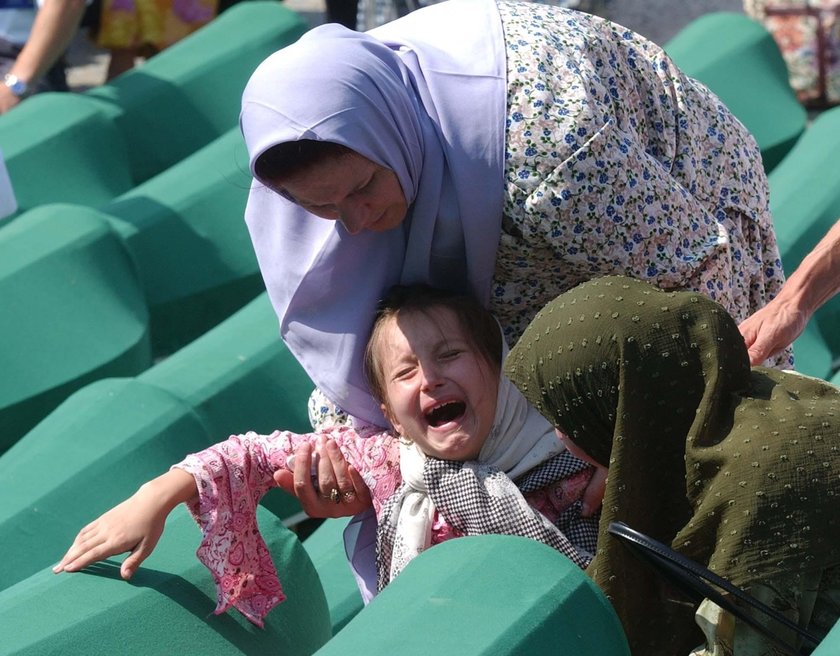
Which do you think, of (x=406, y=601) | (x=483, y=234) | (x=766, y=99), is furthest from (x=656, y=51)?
(x=766, y=99)

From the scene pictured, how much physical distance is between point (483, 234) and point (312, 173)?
26cm

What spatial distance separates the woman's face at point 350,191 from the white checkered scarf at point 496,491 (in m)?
0.29

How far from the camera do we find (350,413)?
2285 mm

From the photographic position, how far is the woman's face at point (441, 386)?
2078 millimetres

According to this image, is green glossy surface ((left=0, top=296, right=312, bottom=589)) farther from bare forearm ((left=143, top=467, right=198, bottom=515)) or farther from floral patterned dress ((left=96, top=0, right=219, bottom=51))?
floral patterned dress ((left=96, top=0, right=219, bottom=51))

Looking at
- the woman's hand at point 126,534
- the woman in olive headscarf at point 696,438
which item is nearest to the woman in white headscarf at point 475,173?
the woman's hand at point 126,534

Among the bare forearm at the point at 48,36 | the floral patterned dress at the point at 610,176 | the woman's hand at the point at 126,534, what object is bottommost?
the bare forearm at the point at 48,36

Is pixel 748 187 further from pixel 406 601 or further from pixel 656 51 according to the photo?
pixel 406 601

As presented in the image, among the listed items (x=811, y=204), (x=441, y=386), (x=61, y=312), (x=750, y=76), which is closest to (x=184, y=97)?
(x=61, y=312)

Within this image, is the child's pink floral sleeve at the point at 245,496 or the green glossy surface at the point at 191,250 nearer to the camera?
the child's pink floral sleeve at the point at 245,496

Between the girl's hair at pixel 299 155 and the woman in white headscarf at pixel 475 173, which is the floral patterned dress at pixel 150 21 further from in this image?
the girl's hair at pixel 299 155

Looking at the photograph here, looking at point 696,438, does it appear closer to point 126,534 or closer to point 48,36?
point 126,534

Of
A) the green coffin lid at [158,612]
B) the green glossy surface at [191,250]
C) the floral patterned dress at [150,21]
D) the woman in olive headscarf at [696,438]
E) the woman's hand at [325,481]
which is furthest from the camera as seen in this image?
the floral patterned dress at [150,21]

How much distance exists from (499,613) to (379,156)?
2.14ft
